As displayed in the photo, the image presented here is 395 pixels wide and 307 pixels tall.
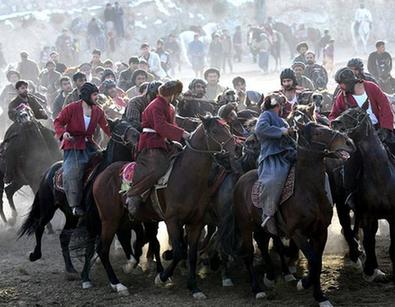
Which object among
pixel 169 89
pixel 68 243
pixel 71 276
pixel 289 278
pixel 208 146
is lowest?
pixel 71 276

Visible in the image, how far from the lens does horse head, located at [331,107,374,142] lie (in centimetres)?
1006

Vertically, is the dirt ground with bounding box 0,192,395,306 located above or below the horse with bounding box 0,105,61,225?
below

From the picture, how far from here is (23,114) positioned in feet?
48.4

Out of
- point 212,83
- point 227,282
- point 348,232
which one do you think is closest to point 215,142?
point 227,282

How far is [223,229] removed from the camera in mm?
10703

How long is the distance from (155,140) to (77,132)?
1534mm

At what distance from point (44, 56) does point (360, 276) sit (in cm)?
2543

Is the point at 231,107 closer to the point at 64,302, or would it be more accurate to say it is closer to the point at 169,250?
the point at 169,250

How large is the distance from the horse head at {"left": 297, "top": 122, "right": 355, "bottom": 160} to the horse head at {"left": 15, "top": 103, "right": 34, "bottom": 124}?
269 inches

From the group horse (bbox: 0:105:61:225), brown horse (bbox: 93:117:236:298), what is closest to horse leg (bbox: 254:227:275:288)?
brown horse (bbox: 93:117:236:298)

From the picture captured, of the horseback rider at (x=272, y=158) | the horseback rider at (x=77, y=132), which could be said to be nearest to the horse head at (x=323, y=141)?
the horseback rider at (x=272, y=158)

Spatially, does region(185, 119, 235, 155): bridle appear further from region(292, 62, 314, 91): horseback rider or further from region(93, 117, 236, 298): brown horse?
region(292, 62, 314, 91): horseback rider

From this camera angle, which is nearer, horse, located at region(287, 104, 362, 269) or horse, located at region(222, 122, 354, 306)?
horse, located at region(222, 122, 354, 306)

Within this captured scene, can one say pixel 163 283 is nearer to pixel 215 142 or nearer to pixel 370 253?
pixel 215 142
